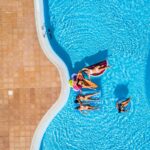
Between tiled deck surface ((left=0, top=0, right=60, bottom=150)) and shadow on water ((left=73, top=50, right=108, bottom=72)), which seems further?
shadow on water ((left=73, top=50, right=108, bottom=72))

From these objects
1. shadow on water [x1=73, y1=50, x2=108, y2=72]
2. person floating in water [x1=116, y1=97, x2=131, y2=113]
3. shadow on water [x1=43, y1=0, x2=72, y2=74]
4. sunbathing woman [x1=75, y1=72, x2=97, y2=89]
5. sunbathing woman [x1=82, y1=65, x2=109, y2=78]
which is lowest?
person floating in water [x1=116, y1=97, x2=131, y2=113]

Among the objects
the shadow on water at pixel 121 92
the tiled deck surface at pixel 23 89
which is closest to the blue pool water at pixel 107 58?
the shadow on water at pixel 121 92

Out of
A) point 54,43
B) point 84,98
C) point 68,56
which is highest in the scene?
point 54,43

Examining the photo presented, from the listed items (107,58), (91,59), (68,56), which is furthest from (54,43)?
(107,58)

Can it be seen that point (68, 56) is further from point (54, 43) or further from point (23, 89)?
point (23, 89)

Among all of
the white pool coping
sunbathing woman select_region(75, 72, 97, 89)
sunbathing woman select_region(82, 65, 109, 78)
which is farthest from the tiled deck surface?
sunbathing woman select_region(82, 65, 109, 78)

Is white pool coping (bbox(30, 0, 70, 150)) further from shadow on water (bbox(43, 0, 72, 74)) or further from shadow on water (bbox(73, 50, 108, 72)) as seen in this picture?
shadow on water (bbox(73, 50, 108, 72))

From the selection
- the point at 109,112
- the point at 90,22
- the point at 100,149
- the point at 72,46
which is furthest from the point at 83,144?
the point at 90,22
